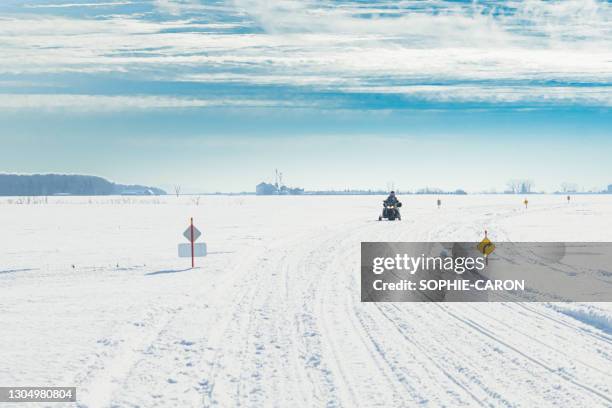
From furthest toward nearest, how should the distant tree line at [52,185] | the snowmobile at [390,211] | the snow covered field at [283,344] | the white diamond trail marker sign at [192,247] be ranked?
the distant tree line at [52,185], the snowmobile at [390,211], the white diamond trail marker sign at [192,247], the snow covered field at [283,344]

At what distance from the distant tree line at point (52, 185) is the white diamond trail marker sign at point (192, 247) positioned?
179m

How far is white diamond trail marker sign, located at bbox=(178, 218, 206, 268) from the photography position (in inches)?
633

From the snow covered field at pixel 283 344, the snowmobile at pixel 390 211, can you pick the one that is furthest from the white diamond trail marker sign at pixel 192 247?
the snowmobile at pixel 390 211

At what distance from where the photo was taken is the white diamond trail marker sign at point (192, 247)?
1608 cm

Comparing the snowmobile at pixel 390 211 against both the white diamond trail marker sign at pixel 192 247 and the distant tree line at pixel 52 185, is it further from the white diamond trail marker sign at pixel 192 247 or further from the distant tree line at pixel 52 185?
the distant tree line at pixel 52 185

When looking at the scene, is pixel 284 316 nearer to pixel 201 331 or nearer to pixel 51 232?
pixel 201 331

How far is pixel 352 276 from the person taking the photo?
1334 centimetres

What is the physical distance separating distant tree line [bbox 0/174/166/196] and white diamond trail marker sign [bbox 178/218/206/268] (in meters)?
179

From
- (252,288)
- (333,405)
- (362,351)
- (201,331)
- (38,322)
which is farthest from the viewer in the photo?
(252,288)

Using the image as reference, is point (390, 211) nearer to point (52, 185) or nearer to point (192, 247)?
point (192, 247)

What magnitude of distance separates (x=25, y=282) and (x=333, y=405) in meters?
10.7

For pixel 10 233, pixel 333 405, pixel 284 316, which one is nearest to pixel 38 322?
pixel 284 316

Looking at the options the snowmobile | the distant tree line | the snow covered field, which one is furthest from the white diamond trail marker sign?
the distant tree line

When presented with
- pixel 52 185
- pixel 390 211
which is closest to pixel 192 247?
pixel 390 211
